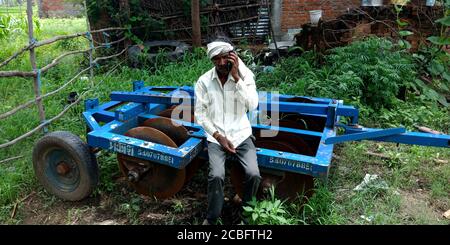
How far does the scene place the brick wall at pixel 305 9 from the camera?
9.07 metres

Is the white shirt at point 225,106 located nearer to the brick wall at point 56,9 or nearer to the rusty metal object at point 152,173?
the rusty metal object at point 152,173

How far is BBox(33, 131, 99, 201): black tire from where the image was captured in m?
3.50

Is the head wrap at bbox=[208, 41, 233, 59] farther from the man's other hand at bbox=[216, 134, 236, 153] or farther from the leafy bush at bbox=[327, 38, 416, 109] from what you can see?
the leafy bush at bbox=[327, 38, 416, 109]

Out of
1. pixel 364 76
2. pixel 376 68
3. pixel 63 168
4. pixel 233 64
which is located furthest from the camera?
pixel 364 76

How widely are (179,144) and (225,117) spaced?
2.25 ft

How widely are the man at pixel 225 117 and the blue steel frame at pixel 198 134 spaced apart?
0.15m

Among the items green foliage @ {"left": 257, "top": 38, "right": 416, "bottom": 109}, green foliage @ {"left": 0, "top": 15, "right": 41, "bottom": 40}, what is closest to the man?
green foliage @ {"left": 257, "top": 38, "right": 416, "bottom": 109}

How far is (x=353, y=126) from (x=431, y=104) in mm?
3093

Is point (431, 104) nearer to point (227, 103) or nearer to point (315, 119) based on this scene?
point (315, 119)

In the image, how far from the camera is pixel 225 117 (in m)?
3.21

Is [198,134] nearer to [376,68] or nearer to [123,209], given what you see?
[123,209]

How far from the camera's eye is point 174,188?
3.40 metres

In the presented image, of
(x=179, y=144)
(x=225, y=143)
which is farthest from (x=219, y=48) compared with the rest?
(x=179, y=144)
